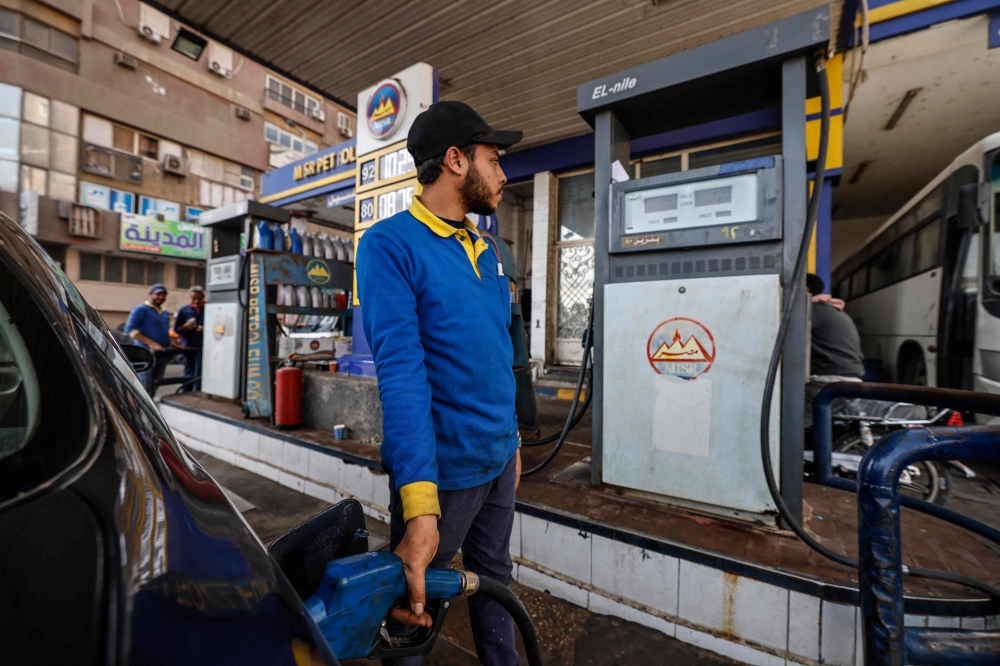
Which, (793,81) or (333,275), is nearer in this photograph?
(793,81)

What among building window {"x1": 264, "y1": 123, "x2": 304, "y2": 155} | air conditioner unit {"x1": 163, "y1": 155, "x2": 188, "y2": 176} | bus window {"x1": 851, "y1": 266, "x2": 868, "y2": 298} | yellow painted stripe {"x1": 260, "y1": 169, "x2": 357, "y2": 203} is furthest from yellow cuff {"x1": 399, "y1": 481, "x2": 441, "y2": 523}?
building window {"x1": 264, "y1": 123, "x2": 304, "y2": 155}

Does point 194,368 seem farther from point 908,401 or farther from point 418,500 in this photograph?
point 908,401

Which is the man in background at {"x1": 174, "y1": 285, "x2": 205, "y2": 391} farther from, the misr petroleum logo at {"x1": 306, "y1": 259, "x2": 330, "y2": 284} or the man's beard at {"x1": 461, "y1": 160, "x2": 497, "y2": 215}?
the man's beard at {"x1": 461, "y1": 160, "x2": 497, "y2": 215}

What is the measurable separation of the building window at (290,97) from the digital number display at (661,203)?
26.1 meters

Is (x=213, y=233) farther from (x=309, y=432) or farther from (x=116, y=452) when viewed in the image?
(x=116, y=452)

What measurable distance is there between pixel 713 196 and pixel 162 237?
21.7 metres

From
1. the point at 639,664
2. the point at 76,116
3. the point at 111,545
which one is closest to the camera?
the point at 111,545

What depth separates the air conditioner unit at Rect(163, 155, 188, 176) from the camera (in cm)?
1866

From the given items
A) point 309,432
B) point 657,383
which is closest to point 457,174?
point 657,383

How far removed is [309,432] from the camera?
4.21 metres

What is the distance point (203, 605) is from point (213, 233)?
274 inches

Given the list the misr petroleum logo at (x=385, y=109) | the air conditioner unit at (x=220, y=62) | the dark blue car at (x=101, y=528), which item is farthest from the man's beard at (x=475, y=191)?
the air conditioner unit at (x=220, y=62)

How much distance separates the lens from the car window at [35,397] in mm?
522

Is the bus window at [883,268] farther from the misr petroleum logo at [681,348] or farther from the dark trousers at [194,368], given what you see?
the dark trousers at [194,368]
